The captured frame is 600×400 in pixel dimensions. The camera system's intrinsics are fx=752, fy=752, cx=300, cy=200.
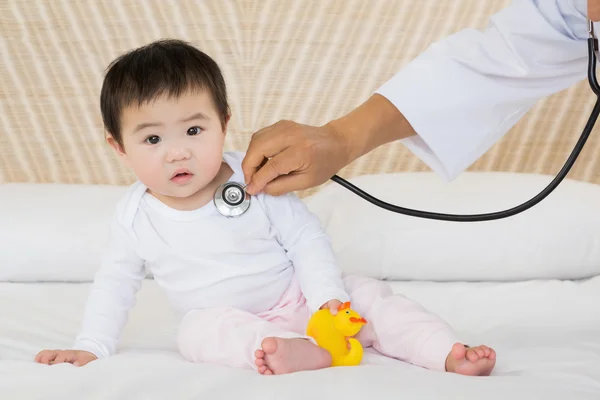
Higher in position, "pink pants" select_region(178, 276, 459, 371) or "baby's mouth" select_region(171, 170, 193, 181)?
"baby's mouth" select_region(171, 170, 193, 181)

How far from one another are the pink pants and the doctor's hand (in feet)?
0.75

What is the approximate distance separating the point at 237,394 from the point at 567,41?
0.87 m

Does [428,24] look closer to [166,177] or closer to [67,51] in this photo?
[67,51]

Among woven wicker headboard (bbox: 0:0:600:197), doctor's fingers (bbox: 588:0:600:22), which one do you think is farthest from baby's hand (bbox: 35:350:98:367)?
woven wicker headboard (bbox: 0:0:600:197)

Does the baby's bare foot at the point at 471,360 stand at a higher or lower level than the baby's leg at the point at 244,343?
higher

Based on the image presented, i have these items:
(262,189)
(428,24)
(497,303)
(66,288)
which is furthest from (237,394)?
(428,24)

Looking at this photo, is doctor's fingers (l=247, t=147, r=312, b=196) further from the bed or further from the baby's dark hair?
the bed

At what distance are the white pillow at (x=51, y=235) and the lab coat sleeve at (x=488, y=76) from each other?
92 centimetres

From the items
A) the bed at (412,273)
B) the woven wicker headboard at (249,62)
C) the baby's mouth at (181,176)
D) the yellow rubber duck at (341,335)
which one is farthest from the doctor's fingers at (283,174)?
the woven wicker headboard at (249,62)

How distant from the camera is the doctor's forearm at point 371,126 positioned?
4.33 ft

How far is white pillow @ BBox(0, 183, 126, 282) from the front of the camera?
1.87 metres

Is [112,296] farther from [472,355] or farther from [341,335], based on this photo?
[472,355]

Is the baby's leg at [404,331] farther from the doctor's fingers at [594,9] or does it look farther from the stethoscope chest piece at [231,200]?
the doctor's fingers at [594,9]

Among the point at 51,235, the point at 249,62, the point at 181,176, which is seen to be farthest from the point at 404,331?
the point at 249,62
